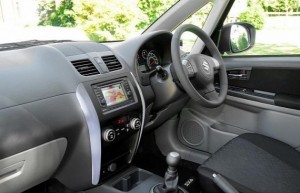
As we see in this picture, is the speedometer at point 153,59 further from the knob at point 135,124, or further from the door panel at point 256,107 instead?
the door panel at point 256,107

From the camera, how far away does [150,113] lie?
186 cm

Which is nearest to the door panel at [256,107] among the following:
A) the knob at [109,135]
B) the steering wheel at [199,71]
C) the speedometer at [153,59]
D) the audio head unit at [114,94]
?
the steering wheel at [199,71]

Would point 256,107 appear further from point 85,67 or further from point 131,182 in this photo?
A: point 85,67

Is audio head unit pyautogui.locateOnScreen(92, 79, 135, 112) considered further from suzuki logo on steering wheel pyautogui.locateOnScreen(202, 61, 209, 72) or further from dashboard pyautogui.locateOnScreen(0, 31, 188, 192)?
suzuki logo on steering wheel pyautogui.locateOnScreen(202, 61, 209, 72)

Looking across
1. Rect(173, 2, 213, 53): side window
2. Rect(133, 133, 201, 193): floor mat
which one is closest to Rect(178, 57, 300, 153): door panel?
Rect(133, 133, 201, 193): floor mat

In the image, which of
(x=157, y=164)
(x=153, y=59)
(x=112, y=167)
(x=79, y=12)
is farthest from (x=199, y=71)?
(x=79, y=12)

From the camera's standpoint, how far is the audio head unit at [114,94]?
4.77ft

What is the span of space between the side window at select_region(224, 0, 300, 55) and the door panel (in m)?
0.08

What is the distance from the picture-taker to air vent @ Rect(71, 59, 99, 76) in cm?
145

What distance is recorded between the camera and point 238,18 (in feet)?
7.14

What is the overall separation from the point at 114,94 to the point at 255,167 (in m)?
0.71

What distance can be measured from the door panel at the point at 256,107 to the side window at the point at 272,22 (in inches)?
3.3

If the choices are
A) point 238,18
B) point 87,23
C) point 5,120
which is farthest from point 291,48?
point 87,23

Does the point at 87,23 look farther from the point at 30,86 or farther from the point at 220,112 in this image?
the point at 30,86
